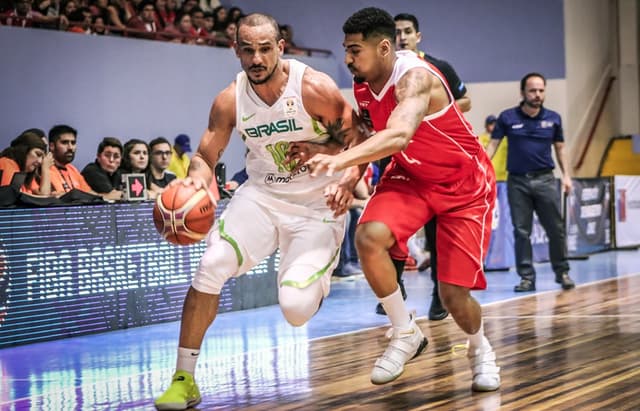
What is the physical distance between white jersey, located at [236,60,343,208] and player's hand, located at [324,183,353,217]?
360 millimetres

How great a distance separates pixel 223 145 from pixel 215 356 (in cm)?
202

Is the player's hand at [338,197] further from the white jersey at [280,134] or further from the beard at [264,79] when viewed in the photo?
the beard at [264,79]

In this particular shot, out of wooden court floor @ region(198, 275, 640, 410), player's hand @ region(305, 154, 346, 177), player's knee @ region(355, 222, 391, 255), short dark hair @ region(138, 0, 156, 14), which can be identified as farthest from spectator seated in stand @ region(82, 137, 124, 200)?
short dark hair @ region(138, 0, 156, 14)

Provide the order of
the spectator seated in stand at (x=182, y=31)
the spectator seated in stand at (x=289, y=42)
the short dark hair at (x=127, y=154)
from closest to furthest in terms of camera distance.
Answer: the short dark hair at (x=127, y=154) < the spectator seated in stand at (x=182, y=31) < the spectator seated in stand at (x=289, y=42)

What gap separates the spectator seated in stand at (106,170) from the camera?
9.70 metres

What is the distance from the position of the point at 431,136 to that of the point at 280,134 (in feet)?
2.40

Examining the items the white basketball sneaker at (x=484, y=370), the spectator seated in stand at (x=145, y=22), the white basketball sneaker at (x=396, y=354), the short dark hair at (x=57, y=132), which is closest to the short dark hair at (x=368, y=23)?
the white basketball sneaker at (x=396, y=354)

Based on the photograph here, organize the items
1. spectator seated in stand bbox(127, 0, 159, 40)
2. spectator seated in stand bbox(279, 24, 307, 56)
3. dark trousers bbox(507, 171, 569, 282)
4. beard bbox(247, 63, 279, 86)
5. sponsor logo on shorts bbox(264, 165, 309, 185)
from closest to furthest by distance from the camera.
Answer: beard bbox(247, 63, 279, 86) < sponsor logo on shorts bbox(264, 165, 309, 185) < dark trousers bbox(507, 171, 569, 282) < spectator seated in stand bbox(127, 0, 159, 40) < spectator seated in stand bbox(279, 24, 307, 56)

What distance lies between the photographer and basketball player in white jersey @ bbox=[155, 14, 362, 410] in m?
4.88

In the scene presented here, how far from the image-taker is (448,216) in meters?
5.17

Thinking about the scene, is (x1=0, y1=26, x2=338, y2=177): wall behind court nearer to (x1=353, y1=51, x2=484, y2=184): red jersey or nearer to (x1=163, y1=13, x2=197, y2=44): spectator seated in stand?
(x1=163, y1=13, x2=197, y2=44): spectator seated in stand

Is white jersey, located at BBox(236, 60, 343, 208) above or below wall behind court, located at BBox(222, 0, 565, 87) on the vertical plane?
below

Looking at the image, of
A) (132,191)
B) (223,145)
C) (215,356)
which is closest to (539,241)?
(132,191)

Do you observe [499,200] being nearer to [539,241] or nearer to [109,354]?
[539,241]
